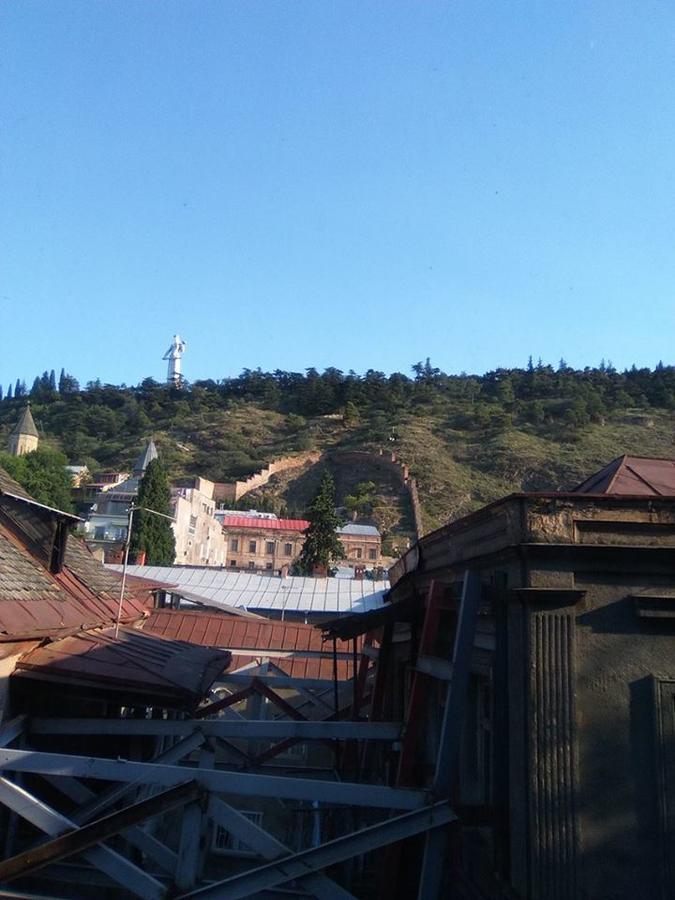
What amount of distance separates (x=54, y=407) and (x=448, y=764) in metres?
136

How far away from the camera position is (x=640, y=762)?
5.74 meters

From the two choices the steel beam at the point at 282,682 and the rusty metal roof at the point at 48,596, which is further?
the steel beam at the point at 282,682

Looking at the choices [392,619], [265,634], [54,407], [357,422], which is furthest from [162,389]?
[392,619]

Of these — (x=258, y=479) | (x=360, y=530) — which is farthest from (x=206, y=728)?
(x=258, y=479)

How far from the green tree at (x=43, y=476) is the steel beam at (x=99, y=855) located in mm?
61709

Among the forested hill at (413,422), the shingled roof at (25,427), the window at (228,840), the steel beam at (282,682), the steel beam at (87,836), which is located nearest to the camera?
the steel beam at (87,836)

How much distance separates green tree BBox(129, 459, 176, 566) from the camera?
49.6 meters

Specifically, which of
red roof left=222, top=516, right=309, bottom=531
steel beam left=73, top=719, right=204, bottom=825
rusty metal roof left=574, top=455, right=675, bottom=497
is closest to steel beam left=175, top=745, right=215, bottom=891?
steel beam left=73, top=719, right=204, bottom=825

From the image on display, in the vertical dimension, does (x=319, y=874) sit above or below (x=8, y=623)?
below

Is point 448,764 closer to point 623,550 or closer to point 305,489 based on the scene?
point 623,550

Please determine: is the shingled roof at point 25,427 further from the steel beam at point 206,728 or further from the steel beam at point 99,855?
the steel beam at point 99,855

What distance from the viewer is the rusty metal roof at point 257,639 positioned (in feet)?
57.7

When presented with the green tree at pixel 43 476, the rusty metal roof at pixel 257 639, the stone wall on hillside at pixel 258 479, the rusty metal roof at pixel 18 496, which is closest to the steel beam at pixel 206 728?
the rusty metal roof at pixel 18 496

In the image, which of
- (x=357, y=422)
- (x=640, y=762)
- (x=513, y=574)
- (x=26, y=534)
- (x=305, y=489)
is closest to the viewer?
(x=640, y=762)
